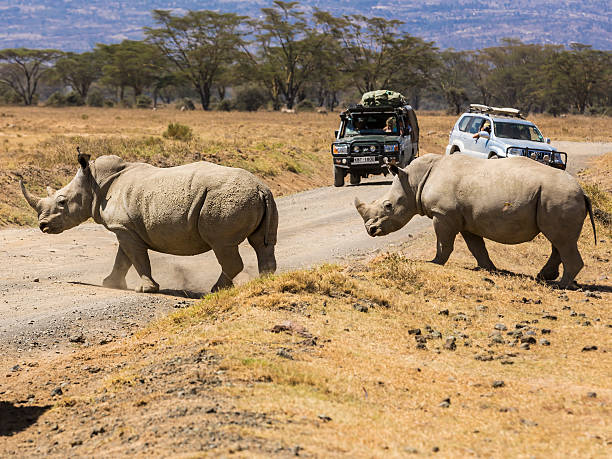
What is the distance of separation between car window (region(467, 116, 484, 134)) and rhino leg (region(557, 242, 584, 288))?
1056cm

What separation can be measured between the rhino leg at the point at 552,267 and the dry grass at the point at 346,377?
868 millimetres

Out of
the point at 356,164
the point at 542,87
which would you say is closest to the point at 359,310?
the point at 356,164

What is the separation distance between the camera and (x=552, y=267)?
12.4m

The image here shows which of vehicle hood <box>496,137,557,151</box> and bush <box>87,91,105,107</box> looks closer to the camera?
vehicle hood <box>496,137,557,151</box>

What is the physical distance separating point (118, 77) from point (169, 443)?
87812 millimetres

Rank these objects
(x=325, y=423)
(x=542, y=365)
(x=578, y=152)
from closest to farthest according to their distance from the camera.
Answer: (x=325, y=423) → (x=542, y=365) → (x=578, y=152)

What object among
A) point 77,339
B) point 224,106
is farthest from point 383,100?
point 224,106

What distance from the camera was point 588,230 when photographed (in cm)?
1652

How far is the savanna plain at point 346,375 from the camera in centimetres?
589

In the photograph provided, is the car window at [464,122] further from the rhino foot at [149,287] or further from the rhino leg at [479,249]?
the rhino foot at [149,287]

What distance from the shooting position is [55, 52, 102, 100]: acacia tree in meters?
94.8

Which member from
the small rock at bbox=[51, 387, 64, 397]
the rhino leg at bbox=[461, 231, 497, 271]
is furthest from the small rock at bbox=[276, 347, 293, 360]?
the rhino leg at bbox=[461, 231, 497, 271]

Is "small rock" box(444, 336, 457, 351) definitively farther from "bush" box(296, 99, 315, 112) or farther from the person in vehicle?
"bush" box(296, 99, 315, 112)

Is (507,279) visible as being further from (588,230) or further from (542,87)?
(542,87)
